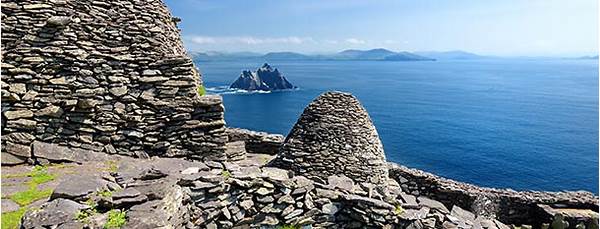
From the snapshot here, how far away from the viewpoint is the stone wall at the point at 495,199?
20062mm

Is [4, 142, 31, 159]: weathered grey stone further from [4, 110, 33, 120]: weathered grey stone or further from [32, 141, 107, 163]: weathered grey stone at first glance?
[4, 110, 33, 120]: weathered grey stone

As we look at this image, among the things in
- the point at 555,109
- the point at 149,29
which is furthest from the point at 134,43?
the point at 555,109

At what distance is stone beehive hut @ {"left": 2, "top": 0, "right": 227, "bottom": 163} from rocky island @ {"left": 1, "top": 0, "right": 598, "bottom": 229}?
0.03m

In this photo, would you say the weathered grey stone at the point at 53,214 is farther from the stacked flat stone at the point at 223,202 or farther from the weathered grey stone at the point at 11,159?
the weathered grey stone at the point at 11,159

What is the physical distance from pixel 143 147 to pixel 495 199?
16.3m

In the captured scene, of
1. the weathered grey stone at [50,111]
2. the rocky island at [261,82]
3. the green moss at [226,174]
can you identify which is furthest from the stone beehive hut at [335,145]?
the rocky island at [261,82]

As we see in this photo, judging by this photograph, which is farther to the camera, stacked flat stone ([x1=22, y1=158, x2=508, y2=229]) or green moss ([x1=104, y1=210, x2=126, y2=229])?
stacked flat stone ([x1=22, y1=158, x2=508, y2=229])

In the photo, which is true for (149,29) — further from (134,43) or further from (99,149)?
(99,149)

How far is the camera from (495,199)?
66.9 ft

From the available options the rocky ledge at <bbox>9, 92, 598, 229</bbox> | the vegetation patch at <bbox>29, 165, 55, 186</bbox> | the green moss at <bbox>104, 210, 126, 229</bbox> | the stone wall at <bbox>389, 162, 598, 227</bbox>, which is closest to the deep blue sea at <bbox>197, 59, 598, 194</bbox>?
the stone wall at <bbox>389, 162, 598, 227</bbox>

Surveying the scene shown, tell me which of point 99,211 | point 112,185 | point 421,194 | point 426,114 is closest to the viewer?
point 99,211

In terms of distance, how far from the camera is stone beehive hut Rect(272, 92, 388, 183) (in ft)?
45.8

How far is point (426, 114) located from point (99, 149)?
3131 inches

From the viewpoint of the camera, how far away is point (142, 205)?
22.7 feet
